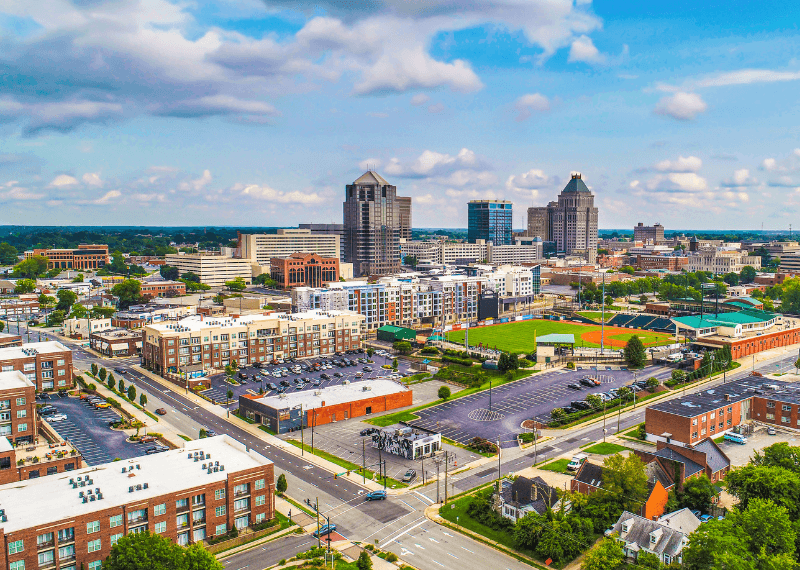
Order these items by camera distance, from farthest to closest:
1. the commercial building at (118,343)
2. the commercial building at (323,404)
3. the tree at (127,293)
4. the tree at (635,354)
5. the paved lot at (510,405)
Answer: the tree at (127,293), the commercial building at (118,343), the tree at (635,354), the commercial building at (323,404), the paved lot at (510,405)

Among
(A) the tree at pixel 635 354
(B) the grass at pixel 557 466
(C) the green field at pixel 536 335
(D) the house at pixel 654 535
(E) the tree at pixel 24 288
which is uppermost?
(E) the tree at pixel 24 288

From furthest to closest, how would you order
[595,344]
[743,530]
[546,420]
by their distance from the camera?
[595,344]
[546,420]
[743,530]

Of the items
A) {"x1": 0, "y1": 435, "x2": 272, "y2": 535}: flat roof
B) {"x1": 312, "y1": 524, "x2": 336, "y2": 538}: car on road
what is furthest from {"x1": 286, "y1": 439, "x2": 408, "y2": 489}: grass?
{"x1": 0, "y1": 435, "x2": 272, "y2": 535}: flat roof

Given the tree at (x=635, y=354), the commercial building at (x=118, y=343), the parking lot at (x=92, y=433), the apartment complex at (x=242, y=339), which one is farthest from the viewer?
the commercial building at (x=118, y=343)

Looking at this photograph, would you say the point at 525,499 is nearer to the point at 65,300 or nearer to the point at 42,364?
the point at 42,364

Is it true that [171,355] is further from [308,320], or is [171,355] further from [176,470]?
[176,470]

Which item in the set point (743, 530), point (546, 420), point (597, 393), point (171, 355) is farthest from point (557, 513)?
point (171, 355)

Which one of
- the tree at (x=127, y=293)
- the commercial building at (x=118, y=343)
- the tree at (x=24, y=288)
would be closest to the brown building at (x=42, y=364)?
the commercial building at (x=118, y=343)

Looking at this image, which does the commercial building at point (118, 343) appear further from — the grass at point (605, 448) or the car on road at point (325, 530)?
the grass at point (605, 448)
